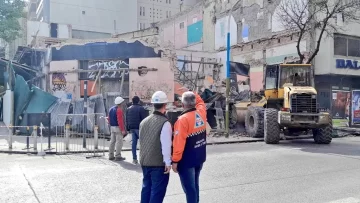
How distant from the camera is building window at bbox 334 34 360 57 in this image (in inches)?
1009

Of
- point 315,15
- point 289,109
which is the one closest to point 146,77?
point 289,109

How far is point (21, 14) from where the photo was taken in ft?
105

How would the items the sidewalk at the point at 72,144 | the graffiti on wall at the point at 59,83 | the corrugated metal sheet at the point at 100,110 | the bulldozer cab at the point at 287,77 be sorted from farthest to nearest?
the graffiti on wall at the point at 59,83 < the corrugated metal sheet at the point at 100,110 < the bulldozer cab at the point at 287,77 < the sidewalk at the point at 72,144

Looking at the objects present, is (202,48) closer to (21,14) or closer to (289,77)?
(21,14)

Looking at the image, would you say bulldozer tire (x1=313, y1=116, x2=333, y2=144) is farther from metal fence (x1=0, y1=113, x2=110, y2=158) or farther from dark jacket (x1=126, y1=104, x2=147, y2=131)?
metal fence (x1=0, y1=113, x2=110, y2=158)

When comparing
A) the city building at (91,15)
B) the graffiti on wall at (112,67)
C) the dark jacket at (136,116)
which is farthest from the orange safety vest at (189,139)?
the city building at (91,15)

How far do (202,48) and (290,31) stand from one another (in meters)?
13.1

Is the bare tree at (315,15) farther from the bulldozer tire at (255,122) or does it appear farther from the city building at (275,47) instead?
the bulldozer tire at (255,122)

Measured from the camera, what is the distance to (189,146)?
4719mm

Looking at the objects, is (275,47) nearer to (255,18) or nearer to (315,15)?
(315,15)

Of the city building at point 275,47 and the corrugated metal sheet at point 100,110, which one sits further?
the city building at point 275,47

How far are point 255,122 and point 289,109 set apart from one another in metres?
2.40

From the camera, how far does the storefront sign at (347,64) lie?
25353 mm

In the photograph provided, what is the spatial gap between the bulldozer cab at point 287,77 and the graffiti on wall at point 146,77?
639cm
